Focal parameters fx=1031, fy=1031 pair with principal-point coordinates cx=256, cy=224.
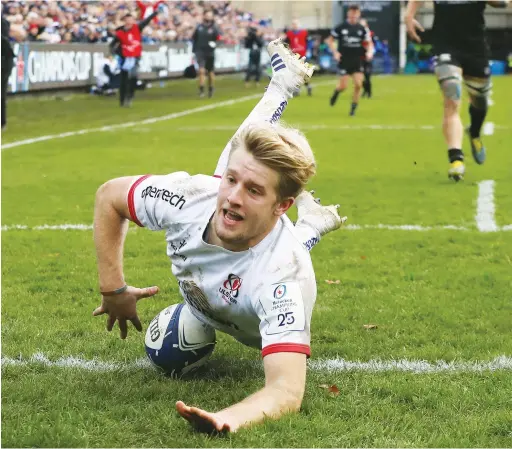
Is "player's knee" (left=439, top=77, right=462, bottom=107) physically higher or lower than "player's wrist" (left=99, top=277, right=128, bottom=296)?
higher

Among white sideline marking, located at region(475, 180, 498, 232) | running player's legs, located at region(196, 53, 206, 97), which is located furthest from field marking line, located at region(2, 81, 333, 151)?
white sideline marking, located at region(475, 180, 498, 232)

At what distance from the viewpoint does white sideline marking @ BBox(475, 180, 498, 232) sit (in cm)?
827

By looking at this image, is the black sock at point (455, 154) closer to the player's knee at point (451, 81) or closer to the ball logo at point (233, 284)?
the player's knee at point (451, 81)

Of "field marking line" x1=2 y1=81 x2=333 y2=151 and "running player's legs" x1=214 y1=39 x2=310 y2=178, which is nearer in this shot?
"running player's legs" x1=214 y1=39 x2=310 y2=178

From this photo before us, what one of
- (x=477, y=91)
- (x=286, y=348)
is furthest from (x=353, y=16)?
(x=286, y=348)

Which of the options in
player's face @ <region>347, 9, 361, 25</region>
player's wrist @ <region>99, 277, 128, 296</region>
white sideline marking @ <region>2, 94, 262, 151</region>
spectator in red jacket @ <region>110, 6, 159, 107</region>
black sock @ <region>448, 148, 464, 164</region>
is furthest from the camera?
spectator in red jacket @ <region>110, 6, 159, 107</region>

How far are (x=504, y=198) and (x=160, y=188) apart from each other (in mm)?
6043

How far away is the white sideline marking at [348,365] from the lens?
14.8 ft

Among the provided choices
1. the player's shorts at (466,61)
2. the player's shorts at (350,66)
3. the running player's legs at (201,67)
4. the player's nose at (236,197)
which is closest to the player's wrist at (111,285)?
the player's nose at (236,197)

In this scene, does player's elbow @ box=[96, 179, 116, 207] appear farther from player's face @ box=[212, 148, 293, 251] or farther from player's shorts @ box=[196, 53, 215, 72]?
player's shorts @ box=[196, 53, 215, 72]

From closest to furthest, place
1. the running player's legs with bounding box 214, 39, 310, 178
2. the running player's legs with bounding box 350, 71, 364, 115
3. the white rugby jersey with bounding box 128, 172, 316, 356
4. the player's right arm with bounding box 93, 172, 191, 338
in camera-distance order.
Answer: the white rugby jersey with bounding box 128, 172, 316, 356 → the player's right arm with bounding box 93, 172, 191, 338 → the running player's legs with bounding box 214, 39, 310, 178 → the running player's legs with bounding box 350, 71, 364, 115

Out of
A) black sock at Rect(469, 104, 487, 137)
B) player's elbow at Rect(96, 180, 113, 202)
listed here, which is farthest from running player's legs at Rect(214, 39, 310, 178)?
black sock at Rect(469, 104, 487, 137)

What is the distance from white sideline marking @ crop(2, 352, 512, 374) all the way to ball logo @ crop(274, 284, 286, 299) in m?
0.77

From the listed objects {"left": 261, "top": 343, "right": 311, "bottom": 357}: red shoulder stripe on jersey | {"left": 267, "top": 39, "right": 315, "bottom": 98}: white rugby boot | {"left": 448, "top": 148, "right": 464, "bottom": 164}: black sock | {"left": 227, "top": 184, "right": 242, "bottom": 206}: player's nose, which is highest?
{"left": 267, "top": 39, "right": 315, "bottom": 98}: white rugby boot
